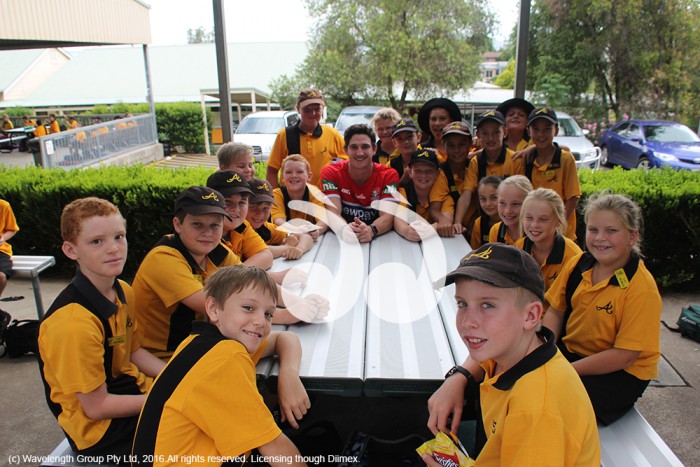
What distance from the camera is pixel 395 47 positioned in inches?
782

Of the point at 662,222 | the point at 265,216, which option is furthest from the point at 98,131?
the point at 662,222

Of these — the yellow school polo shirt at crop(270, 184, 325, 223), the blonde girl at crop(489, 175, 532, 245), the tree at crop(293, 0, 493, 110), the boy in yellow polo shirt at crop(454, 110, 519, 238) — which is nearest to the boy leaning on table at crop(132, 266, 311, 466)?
the blonde girl at crop(489, 175, 532, 245)

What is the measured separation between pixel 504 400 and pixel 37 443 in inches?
123

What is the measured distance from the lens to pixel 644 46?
20484mm

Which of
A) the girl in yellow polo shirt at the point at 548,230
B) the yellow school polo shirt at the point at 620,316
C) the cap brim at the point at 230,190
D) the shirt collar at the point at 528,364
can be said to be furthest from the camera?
the cap brim at the point at 230,190

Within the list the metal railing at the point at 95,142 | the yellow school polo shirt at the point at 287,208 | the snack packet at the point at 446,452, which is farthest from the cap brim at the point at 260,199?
the metal railing at the point at 95,142

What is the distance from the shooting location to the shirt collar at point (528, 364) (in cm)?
161

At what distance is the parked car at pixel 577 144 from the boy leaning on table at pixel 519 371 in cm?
1105

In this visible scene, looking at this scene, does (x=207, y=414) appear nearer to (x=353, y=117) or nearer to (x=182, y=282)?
(x=182, y=282)

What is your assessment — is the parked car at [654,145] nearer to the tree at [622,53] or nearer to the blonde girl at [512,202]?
the tree at [622,53]

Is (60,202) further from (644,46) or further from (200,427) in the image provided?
(644,46)

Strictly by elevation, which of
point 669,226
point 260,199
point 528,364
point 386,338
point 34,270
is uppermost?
point 260,199

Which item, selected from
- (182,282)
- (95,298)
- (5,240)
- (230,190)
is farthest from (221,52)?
(95,298)

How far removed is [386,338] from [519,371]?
0.96 metres
